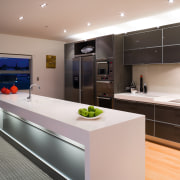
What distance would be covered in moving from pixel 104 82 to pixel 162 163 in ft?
7.38

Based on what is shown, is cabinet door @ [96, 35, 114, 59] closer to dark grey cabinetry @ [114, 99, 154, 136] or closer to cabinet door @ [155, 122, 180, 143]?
dark grey cabinetry @ [114, 99, 154, 136]

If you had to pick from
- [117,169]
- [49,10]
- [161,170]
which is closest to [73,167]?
[117,169]

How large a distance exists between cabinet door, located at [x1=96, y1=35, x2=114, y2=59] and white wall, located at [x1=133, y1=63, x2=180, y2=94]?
2.50 ft

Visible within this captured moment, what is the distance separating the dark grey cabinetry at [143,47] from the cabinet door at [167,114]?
0.96 meters

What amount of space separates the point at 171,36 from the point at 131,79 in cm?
146

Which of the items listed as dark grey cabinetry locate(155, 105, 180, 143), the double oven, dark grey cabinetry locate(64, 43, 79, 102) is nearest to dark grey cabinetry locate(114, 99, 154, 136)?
dark grey cabinetry locate(155, 105, 180, 143)

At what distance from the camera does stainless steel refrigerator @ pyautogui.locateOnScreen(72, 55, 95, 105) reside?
503cm

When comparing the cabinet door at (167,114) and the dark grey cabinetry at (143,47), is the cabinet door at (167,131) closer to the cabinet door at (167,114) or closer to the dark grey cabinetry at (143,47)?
the cabinet door at (167,114)

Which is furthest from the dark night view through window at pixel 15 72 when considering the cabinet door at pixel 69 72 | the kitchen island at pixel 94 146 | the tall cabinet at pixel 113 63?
the kitchen island at pixel 94 146

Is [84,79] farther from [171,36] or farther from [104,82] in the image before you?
[171,36]

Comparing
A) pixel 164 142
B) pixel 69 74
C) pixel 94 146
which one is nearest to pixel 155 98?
pixel 164 142

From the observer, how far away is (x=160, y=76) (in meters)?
4.31

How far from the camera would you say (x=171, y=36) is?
367 cm

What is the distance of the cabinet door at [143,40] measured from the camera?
388 cm
